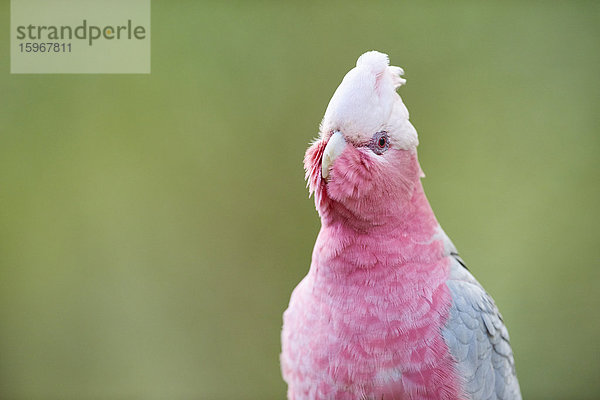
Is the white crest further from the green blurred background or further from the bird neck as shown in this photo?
the green blurred background

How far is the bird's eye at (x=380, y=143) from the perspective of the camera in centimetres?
91

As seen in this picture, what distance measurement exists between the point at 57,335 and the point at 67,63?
43.6 inches

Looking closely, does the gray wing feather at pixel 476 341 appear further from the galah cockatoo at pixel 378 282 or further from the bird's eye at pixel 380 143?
the bird's eye at pixel 380 143

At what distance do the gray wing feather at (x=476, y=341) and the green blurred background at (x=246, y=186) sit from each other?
1038mm

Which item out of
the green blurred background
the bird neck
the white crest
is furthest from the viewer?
the green blurred background

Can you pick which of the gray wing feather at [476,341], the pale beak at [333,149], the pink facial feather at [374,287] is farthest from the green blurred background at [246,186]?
the pale beak at [333,149]

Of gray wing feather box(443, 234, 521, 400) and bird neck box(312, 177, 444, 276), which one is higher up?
bird neck box(312, 177, 444, 276)

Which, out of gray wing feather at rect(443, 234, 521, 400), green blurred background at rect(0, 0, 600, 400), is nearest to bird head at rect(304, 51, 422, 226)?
gray wing feather at rect(443, 234, 521, 400)

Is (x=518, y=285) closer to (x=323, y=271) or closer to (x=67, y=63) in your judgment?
(x=323, y=271)

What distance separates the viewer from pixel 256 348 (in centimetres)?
221

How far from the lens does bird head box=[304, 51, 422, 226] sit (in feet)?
2.87

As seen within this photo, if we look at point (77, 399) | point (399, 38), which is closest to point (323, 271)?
point (399, 38)

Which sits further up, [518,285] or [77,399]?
[518,285]

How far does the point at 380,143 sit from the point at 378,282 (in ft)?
0.86
